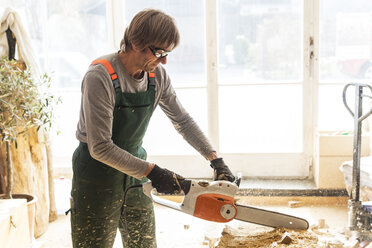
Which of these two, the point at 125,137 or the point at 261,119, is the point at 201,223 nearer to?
the point at 261,119

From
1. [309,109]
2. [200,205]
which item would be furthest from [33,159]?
[309,109]

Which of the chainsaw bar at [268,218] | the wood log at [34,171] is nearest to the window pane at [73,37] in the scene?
the wood log at [34,171]

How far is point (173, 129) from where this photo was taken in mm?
4406

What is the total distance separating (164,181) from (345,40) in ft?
9.29

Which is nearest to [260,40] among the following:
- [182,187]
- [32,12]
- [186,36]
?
[186,36]

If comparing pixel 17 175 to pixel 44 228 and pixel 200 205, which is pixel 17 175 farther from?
pixel 200 205

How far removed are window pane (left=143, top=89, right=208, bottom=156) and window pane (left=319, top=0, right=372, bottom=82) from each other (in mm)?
1128

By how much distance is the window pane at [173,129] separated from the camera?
4383mm

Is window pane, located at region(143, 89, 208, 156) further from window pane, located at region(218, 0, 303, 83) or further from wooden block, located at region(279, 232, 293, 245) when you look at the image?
wooden block, located at region(279, 232, 293, 245)

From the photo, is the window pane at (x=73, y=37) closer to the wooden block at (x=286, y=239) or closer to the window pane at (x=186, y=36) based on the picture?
the window pane at (x=186, y=36)

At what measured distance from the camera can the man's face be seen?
194cm

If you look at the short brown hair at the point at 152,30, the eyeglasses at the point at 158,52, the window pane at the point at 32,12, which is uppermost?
the window pane at the point at 32,12

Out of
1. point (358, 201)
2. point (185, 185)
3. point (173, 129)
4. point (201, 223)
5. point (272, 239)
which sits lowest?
point (201, 223)

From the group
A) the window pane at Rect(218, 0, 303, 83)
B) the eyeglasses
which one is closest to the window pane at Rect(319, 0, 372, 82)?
the window pane at Rect(218, 0, 303, 83)
